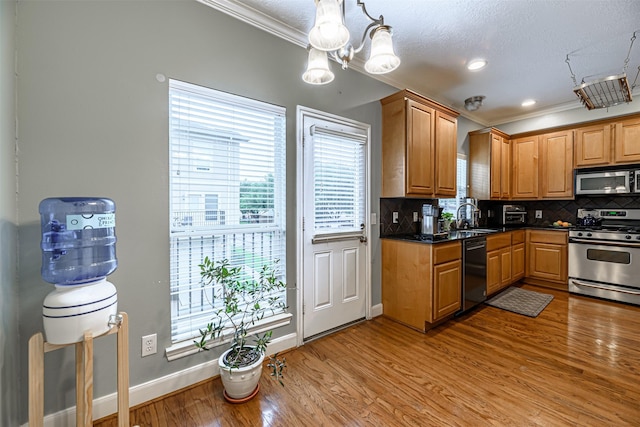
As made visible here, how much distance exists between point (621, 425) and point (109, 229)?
2988mm

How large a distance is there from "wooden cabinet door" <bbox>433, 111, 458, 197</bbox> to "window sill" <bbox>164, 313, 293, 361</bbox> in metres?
2.20

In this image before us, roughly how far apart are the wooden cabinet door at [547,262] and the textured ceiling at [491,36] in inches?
87.5

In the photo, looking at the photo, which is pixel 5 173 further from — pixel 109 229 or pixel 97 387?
pixel 97 387

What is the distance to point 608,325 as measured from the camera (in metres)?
2.70

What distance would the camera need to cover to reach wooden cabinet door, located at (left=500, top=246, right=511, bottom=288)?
3.60m

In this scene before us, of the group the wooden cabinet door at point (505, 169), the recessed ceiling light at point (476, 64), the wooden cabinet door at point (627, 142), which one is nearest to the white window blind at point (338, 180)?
the recessed ceiling light at point (476, 64)

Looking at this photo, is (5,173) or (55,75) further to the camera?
(55,75)

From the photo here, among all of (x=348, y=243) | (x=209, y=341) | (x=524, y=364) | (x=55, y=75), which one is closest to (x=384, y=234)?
(x=348, y=243)

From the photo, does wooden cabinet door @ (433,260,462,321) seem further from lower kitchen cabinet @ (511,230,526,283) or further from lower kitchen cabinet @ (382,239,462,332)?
lower kitchen cabinet @ (511,230,526,283)

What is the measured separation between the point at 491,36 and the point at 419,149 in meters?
1.11

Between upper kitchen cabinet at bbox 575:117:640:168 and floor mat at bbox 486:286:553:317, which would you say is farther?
upper kitchen cabinet at bbox 575:117:640:168

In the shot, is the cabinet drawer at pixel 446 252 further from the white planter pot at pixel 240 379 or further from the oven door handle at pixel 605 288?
the oven door handle at pixel 605 288

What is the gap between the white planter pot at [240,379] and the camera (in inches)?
63.6

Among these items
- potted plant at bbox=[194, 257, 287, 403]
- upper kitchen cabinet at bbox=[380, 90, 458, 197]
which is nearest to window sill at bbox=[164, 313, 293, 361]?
potted plant at bbox=[194, 257, 287, 403]
